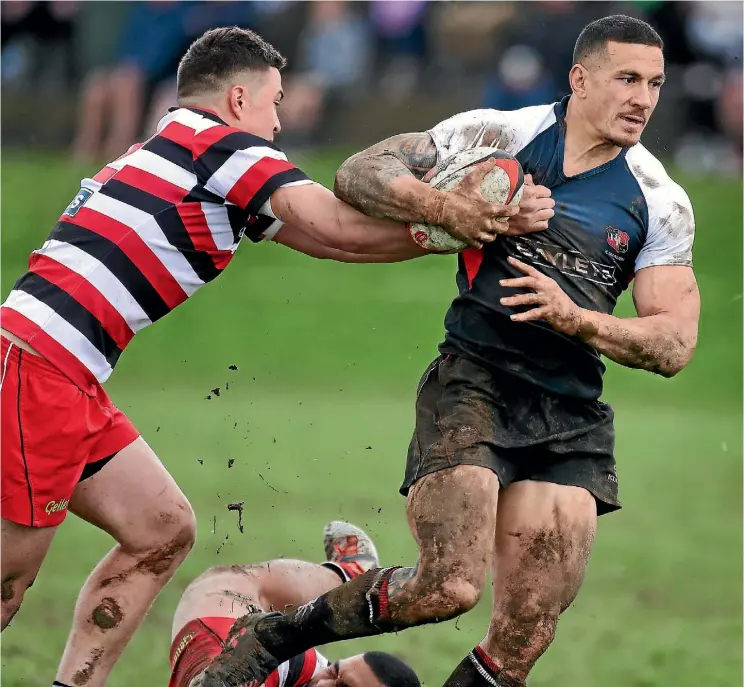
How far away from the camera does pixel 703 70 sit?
15094 mm

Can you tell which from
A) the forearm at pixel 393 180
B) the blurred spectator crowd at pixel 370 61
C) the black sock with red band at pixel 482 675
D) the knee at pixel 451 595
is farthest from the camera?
the blurred spectator crowd at pixel 370 61

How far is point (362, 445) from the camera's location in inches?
471

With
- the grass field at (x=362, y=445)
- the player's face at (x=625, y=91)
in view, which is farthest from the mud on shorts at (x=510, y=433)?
the grass field at (x=362, y=445)

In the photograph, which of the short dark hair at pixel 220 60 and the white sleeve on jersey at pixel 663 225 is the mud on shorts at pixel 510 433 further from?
the short dark hair at pixel 220 60

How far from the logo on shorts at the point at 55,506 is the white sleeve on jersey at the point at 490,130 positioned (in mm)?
1767

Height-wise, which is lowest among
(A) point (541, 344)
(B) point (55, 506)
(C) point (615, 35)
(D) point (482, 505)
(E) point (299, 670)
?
(E) point (299, 670)

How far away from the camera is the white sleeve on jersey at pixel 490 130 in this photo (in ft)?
17.1

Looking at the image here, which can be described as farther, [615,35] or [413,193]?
[615,35]

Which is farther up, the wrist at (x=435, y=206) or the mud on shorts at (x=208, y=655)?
the wrist at (x=435, y=206)

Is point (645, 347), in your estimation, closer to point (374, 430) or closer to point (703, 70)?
point (374, 430)

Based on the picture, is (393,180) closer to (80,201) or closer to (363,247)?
(363,247)

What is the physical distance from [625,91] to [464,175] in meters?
0.69

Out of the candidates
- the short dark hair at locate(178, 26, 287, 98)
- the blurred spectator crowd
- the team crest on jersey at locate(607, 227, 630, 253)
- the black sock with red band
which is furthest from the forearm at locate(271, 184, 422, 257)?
the blurred spectator crowd

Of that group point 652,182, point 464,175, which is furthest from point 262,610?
point 652,182
